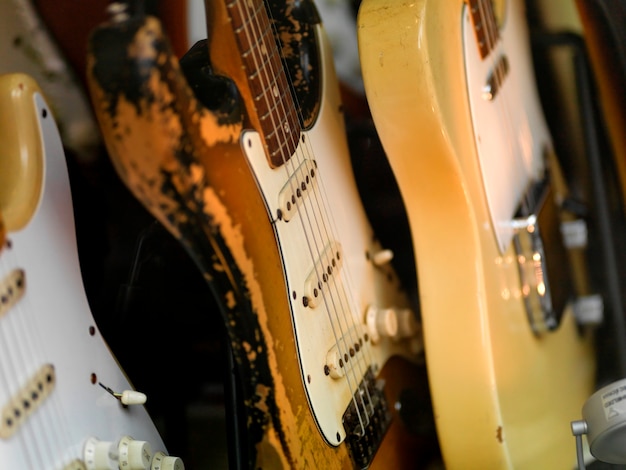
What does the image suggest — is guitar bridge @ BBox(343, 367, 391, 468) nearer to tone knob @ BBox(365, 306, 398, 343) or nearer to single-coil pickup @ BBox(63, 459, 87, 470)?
tone knob @ BBox(365, 306, 398, 343)

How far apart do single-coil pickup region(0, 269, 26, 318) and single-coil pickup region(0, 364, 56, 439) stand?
5 centimetres

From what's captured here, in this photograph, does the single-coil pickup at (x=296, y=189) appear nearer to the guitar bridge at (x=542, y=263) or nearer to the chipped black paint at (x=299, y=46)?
the chipped black paint at (x=299, y=46)

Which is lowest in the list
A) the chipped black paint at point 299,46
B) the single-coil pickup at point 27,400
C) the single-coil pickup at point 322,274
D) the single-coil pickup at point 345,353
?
the single-coil pickup at point 345,353

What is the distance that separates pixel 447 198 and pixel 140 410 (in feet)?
1.05

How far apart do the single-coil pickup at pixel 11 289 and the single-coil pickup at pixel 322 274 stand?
0.69 ft

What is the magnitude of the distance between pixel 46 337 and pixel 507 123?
51 centimetres

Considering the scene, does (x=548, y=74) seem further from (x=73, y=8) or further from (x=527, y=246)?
(x=73, y=8)

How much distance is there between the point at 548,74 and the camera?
884mm

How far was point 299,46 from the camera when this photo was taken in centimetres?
68

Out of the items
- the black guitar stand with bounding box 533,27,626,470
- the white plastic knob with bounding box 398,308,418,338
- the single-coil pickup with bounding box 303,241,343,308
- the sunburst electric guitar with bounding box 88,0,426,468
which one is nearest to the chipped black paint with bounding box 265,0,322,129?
the sunburst electric guitar with bounding box 88,0,426,468

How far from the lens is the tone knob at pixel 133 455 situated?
502 millimetres

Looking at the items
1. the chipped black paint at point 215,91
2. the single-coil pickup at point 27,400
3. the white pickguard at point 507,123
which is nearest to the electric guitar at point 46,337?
the single-coil pickup at point 27,400

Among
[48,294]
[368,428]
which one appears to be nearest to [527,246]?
[368,428]

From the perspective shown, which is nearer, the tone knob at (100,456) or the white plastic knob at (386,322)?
the tone knob at (100,456)
